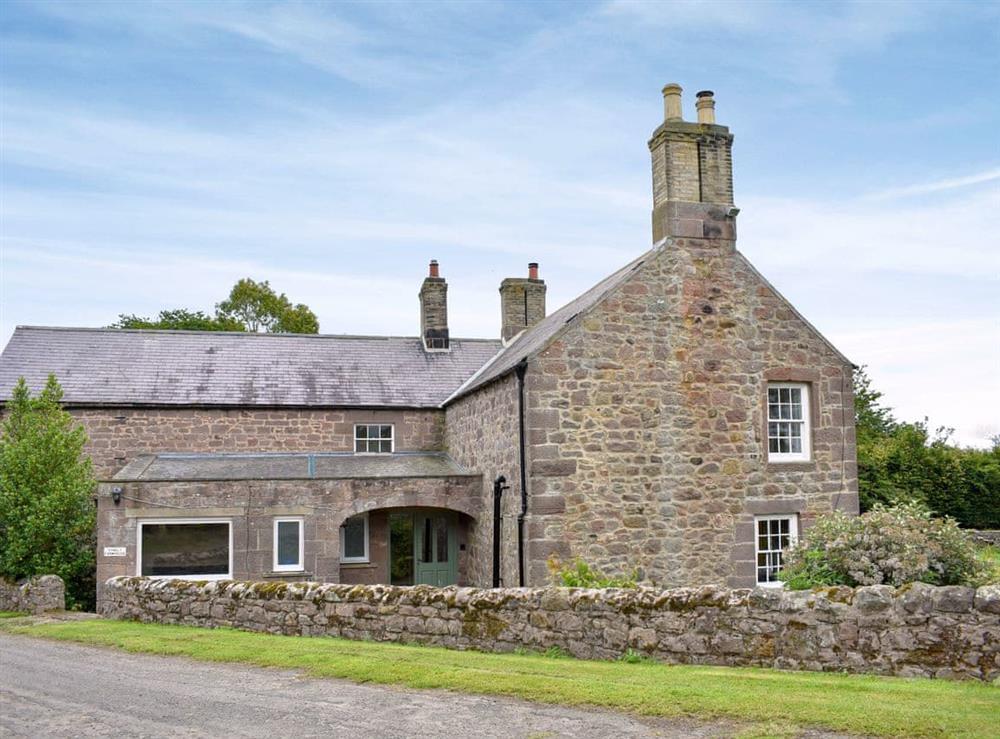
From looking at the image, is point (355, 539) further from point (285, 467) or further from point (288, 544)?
point (288, 544)

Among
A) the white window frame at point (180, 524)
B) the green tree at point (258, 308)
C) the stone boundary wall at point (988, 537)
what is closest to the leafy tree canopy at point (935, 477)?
the stone boundary wall at point (988, 537)

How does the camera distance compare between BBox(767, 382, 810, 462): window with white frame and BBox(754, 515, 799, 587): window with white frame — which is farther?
BBox(767, 382, 810, 462): window with white frame

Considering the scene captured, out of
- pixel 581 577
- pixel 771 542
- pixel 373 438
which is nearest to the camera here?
pixel 581 577

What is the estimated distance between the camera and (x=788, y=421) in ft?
58.1

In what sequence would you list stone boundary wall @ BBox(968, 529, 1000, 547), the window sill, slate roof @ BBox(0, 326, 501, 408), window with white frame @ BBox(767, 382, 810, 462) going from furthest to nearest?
stone boundary wall @ BBox(968, 529, 1000, 547) → slate roof @ BBox(0, 326, 501, 408) → the window sill → window with white frame @ BBox(767, 382, 810, 462)

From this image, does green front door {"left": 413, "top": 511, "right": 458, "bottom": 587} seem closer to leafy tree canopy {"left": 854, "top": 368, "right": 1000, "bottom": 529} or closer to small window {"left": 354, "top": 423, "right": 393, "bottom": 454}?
small window {"left": 354, "top": 423, "right": 393, "bottom": 454}

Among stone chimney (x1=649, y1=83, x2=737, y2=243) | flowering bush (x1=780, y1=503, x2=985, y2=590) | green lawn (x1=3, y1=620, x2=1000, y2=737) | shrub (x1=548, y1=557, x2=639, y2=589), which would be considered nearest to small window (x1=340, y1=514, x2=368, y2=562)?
shrub (x1=548, y1=557, x2=639, y2=589)

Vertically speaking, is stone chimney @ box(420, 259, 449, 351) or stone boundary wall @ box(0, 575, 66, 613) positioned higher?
stone chimney @ box(420, 259, 449, 351)

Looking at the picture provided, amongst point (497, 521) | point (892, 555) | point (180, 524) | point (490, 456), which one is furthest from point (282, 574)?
point (892, 555)

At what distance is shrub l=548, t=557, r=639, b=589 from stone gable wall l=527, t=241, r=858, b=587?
223 mm

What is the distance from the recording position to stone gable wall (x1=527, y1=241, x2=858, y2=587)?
16172 mm

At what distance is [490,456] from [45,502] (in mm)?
8991

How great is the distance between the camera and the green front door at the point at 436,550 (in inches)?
845

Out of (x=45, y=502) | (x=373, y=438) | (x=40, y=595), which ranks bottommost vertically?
(x=40, y=595)
